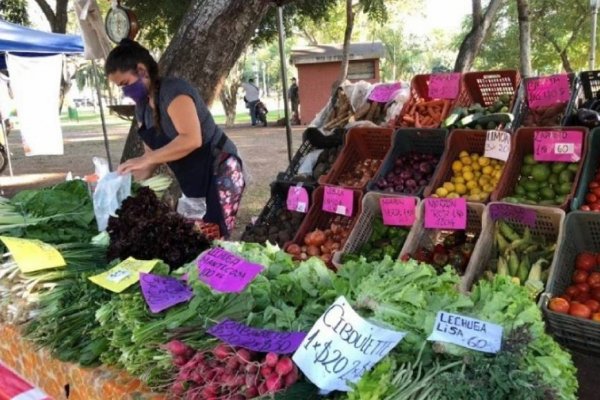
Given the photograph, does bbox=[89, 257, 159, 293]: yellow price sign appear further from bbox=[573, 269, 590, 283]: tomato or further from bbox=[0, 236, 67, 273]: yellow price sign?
bbox=[573, 269, 590, 283]: tomato

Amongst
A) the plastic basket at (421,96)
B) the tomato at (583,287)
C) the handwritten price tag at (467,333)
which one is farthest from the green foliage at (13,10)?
the handwritten price tag at (467,333)

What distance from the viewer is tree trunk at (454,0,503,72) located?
30.3 ft

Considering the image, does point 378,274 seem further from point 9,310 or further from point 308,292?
point 9,310

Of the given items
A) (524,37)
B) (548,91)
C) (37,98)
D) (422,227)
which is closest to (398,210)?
(422,227)

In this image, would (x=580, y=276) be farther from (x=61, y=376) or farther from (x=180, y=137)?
(x=61, y=376)

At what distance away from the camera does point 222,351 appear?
5.10 ft

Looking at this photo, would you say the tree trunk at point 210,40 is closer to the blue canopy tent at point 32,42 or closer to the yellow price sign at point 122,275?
the yellow price sign at point 122,275

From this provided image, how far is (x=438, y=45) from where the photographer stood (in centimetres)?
6931

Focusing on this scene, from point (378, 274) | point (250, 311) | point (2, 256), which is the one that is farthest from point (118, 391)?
point (2, 256)

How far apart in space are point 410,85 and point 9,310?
353 cm

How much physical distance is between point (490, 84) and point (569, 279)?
190 cm

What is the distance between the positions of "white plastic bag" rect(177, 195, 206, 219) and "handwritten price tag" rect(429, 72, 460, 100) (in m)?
2.26

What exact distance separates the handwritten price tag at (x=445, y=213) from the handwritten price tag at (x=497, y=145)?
0.50 metres

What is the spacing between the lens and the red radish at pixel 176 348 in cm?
163
